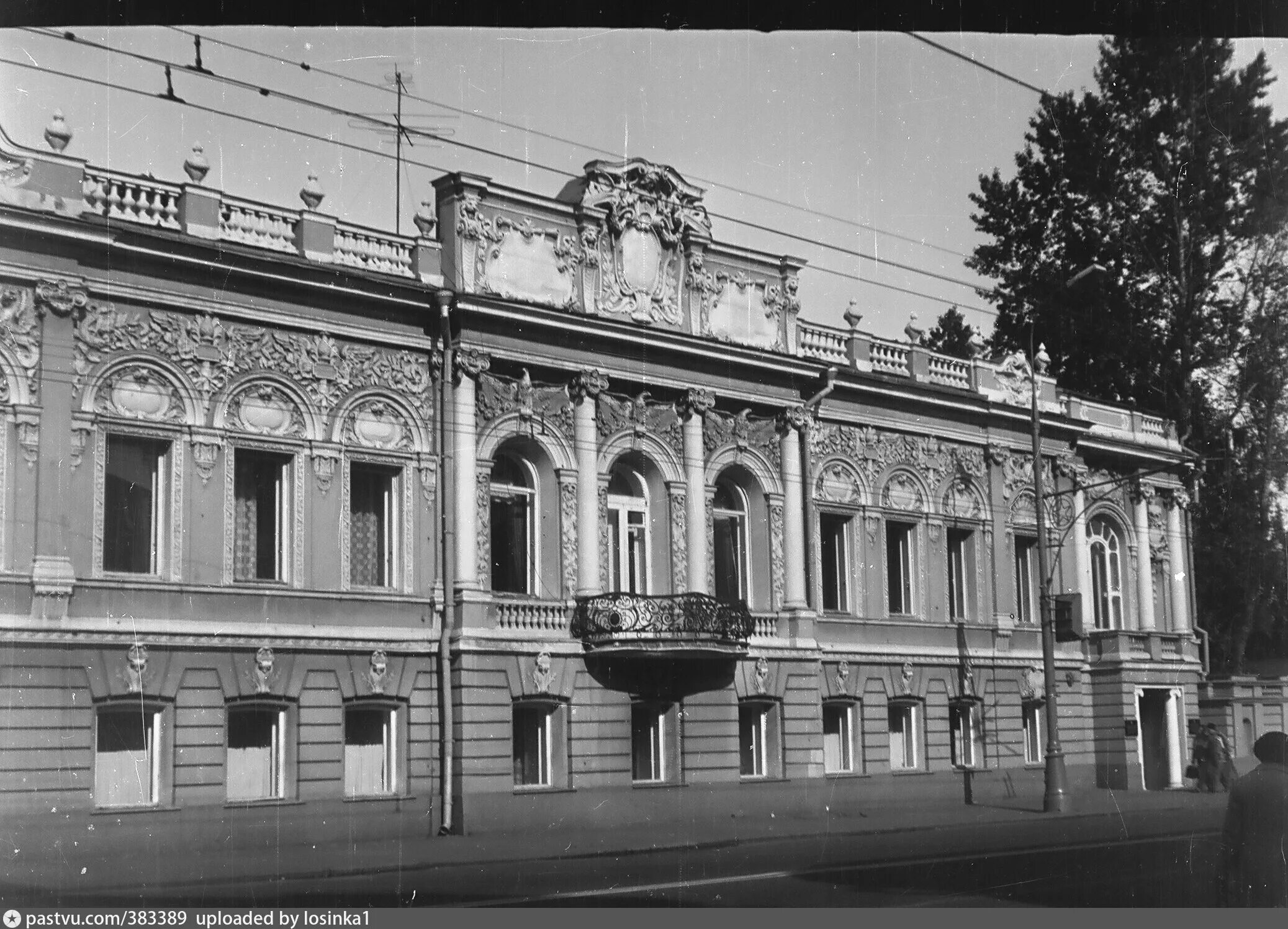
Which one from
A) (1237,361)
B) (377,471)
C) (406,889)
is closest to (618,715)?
(377,471)

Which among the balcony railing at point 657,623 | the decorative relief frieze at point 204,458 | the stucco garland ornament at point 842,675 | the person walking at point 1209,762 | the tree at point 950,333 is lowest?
the person walking at point 1209,762

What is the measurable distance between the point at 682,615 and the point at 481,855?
23.2 feet

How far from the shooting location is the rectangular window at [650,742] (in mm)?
→ 25672

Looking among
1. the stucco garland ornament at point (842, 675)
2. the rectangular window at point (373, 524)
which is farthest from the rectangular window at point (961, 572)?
the rectangular window at point (373, 524)

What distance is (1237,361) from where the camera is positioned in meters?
27.7

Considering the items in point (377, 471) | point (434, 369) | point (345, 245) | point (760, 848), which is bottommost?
point (760, 848)

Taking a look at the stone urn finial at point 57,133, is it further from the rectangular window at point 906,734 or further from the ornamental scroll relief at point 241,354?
the rectangular window at point 906,734

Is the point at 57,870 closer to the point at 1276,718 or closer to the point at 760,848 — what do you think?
the point at 760,848

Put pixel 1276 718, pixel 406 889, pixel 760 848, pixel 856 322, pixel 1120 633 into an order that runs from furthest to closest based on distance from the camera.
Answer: pixel 1276 718 < pixel 1120 633 < pixel 856 322 < pixel 760 848 < pixel 406 889

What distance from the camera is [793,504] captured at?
2888 cm

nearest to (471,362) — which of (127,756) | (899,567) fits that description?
(127,756)

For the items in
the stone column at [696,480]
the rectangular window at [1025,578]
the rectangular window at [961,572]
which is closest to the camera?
the stone column at [696,480]

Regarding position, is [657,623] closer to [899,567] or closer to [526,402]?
[526,402]

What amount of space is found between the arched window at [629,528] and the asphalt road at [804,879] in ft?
19.2
